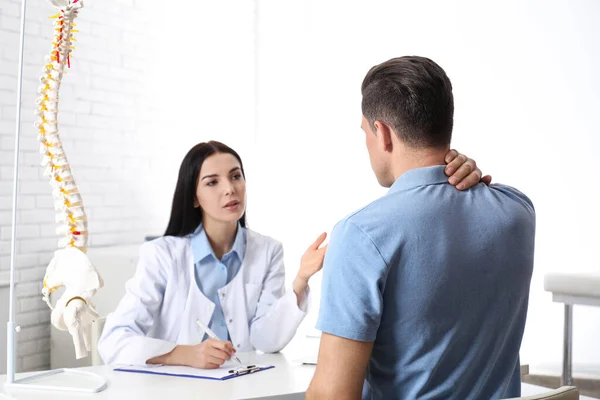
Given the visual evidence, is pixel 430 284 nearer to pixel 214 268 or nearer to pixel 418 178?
pixel 418 178

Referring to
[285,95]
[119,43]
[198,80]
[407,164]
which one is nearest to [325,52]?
[285,95]

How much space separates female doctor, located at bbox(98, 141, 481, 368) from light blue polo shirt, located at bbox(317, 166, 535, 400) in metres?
0.83

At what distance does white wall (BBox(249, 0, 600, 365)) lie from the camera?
4086 mm

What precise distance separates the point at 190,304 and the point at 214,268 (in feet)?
0.55

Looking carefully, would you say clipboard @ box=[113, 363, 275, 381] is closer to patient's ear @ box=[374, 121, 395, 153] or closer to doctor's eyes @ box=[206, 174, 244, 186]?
doctor's eyes @ box=[206, 174, 244, 186]

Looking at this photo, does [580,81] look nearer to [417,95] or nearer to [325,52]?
[325,52]

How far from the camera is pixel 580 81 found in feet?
13.4

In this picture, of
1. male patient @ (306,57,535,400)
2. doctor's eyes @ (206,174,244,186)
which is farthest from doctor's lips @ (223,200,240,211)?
male patient @ (306,57,535,400)

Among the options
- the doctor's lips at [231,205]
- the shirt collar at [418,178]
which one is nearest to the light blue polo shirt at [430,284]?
the shirt collar at [418,178]

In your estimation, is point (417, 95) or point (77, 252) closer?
point (417, 95)

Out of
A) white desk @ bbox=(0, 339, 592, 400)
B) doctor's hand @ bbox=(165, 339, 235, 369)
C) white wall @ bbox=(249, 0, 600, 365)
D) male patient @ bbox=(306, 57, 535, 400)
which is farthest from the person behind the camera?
white wall @ bbox=(249, 0, 600, 365)

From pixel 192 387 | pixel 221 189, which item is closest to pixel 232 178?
pixel 221 189

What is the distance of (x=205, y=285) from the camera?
252cm

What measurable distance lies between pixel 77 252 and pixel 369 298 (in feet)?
3.32
